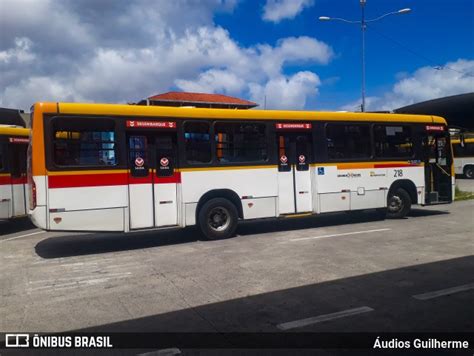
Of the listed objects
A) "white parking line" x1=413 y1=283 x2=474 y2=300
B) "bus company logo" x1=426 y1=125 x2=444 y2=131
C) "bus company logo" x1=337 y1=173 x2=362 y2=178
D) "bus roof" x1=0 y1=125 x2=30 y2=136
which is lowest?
"white parking line" x1=413 y1=283 x2=474 y2=300

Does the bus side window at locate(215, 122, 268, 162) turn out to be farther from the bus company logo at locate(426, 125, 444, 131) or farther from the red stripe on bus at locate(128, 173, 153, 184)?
the bus company logo at locate(426, 125, 444, 131)

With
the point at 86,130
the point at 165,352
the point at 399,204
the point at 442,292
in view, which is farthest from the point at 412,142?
the point at 165,352

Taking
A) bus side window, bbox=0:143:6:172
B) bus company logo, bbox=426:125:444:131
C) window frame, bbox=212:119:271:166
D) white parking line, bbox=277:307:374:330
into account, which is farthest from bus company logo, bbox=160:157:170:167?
bus company logo, bbox=426:125:444:131

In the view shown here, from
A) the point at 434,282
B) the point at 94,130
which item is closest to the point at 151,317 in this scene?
the point at 434,282

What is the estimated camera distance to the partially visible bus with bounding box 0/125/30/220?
40.0 feet

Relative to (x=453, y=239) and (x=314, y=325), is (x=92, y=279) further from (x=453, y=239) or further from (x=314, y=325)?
(x=453, y=239)

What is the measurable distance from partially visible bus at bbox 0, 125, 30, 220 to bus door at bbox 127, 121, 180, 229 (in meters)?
4.43

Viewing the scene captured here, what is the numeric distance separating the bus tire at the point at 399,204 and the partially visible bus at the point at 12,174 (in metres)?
10.4

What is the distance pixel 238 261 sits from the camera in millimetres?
8180

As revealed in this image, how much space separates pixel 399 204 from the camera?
517 inches

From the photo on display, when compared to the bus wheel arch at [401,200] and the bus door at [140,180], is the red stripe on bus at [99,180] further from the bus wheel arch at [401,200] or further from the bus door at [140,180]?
the bus wheel arch at [401,200]

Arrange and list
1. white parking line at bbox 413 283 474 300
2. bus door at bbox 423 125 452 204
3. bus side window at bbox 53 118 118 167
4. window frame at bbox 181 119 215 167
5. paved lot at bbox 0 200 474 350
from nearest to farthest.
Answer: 1. paved lot at bbox 0 200 474 350
2. white parking line at bbox 413 283 474 300
3. bus side window at bbox 53 118 118 167
4. window frame at bbox 181 119 215 167
5. bus door at bbox 423 125 452 204

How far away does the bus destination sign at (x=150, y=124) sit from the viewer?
953 centimetres

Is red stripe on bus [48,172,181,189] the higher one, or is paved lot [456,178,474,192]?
red stripe on bus [48,172,181,189]
